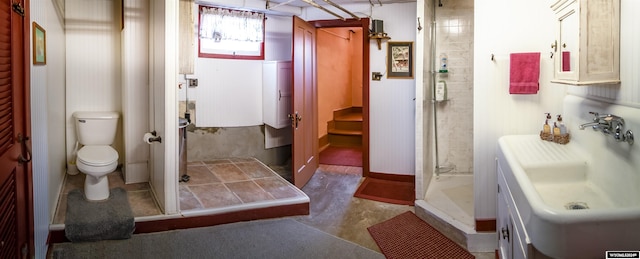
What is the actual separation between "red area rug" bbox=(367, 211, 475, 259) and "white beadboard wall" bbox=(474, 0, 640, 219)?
13.0 inches

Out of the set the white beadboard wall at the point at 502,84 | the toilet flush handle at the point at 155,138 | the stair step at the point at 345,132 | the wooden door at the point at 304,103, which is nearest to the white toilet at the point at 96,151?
the toilet flush handle at the point at 155,138

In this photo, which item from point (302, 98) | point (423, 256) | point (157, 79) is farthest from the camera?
point (302, 98)

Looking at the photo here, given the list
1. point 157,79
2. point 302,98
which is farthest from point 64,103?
point 302,98

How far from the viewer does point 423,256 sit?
10.2 feet

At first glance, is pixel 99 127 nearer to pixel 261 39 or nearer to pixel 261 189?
pixel 261 189

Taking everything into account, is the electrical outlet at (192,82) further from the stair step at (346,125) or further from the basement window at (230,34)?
the stair step at (346,125)

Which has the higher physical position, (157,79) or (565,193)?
(157,79)

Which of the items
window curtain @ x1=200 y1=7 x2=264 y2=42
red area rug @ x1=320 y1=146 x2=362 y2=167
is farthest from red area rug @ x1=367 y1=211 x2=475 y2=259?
window curtain @ x1=200 y1=7 x2=264 y2=42

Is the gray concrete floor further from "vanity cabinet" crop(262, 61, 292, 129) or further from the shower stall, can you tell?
"vanity cabinet" crop(262, 61, 292, 129)

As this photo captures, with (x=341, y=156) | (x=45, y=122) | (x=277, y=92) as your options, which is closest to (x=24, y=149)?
(x=45, y=122)

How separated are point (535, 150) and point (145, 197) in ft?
10.4

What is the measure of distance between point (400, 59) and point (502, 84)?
2.13 metres

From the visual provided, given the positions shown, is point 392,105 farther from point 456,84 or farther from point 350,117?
point 350,117

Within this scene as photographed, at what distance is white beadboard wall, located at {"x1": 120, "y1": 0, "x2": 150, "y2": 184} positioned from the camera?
169 inches
